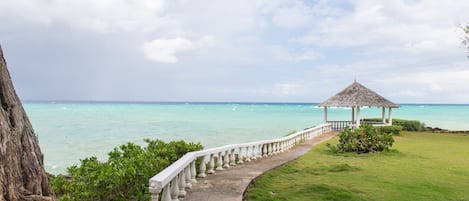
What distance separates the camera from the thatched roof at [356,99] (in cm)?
2750

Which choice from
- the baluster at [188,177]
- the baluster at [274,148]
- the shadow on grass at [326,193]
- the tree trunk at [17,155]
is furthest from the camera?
the baluster at [274,148]

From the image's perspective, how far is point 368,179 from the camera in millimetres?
9422

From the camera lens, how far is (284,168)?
1049 cm

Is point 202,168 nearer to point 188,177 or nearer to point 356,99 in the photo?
point 188,177

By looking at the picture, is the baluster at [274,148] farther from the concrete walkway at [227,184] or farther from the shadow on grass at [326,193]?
the shadow on grass at [326,193]

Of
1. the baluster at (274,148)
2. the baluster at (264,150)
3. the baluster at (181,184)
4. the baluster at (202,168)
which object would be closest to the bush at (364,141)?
the baluster at (274,148)

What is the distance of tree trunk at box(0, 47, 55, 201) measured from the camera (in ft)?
11.1

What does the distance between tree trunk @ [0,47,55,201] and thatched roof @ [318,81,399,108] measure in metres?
25.6

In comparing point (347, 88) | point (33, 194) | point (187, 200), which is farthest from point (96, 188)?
point (347, 88)

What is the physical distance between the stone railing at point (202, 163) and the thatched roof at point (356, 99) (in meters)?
11.0

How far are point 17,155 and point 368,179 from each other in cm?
819

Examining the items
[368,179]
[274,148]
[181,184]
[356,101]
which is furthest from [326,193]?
[356,101]

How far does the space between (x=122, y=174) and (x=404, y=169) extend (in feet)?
29.4

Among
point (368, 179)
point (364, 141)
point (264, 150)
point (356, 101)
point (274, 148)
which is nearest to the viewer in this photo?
point (368, 179)
